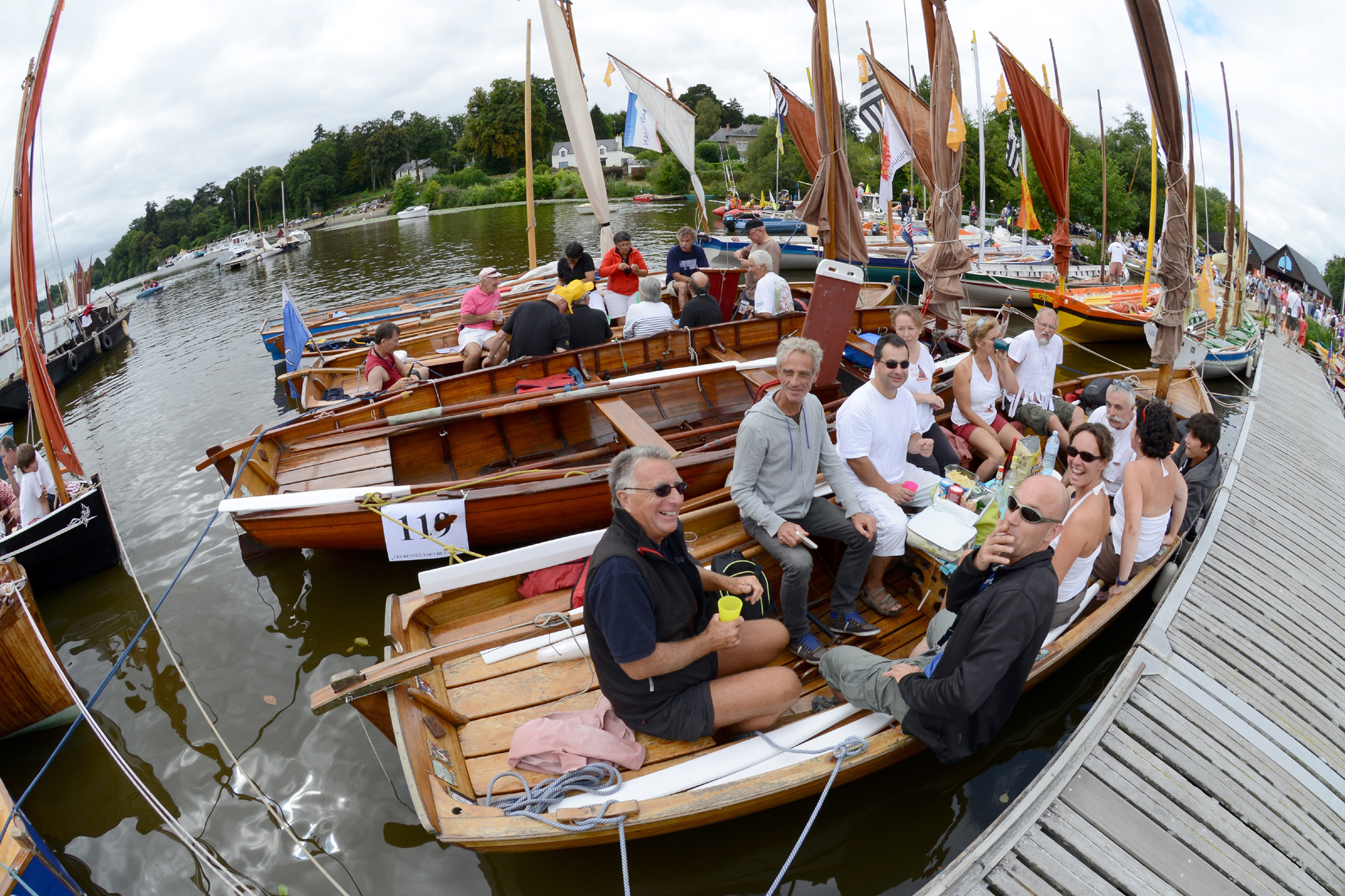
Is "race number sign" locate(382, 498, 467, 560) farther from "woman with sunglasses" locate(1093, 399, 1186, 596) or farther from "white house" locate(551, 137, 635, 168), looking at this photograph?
"white house" locate(551, 137, 635, 168)

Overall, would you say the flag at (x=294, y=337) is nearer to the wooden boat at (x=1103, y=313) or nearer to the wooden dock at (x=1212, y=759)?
the wooden dock at (x=1212, y=759)

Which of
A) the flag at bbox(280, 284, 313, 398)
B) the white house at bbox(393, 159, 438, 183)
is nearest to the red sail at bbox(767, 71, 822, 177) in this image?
the flag at bbox(280, 284, 313, 398)

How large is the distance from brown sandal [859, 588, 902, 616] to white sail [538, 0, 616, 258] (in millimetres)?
6617

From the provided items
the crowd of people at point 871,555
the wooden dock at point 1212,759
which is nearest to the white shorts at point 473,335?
the crowd of people at point 871,555

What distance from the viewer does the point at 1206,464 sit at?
5.36 m

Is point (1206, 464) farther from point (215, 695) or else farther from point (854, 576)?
point (215, 695)

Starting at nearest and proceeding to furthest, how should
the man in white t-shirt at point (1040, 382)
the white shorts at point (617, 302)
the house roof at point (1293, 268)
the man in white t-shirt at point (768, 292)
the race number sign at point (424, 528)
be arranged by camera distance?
the race number sign at point (424, 528) < the man in white t-shirt at point (1040, 382) < the man in white t-shirt at point (768, 292) < the white shorts at point (617, 302) < the house roof at point (1293, 268)

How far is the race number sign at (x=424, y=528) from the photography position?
207 inches

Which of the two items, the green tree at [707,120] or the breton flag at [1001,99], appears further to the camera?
the green tree at [707,120]

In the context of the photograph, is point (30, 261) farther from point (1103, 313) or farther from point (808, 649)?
point (1103, 313)

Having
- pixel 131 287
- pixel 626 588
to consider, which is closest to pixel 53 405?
pixel 626 588

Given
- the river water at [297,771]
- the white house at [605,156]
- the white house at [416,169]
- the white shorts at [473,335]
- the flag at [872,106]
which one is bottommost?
the river water at [297,771]

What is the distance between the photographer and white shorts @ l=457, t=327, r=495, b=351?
9.30 m

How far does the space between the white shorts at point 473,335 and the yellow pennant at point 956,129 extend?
19.9 ft
